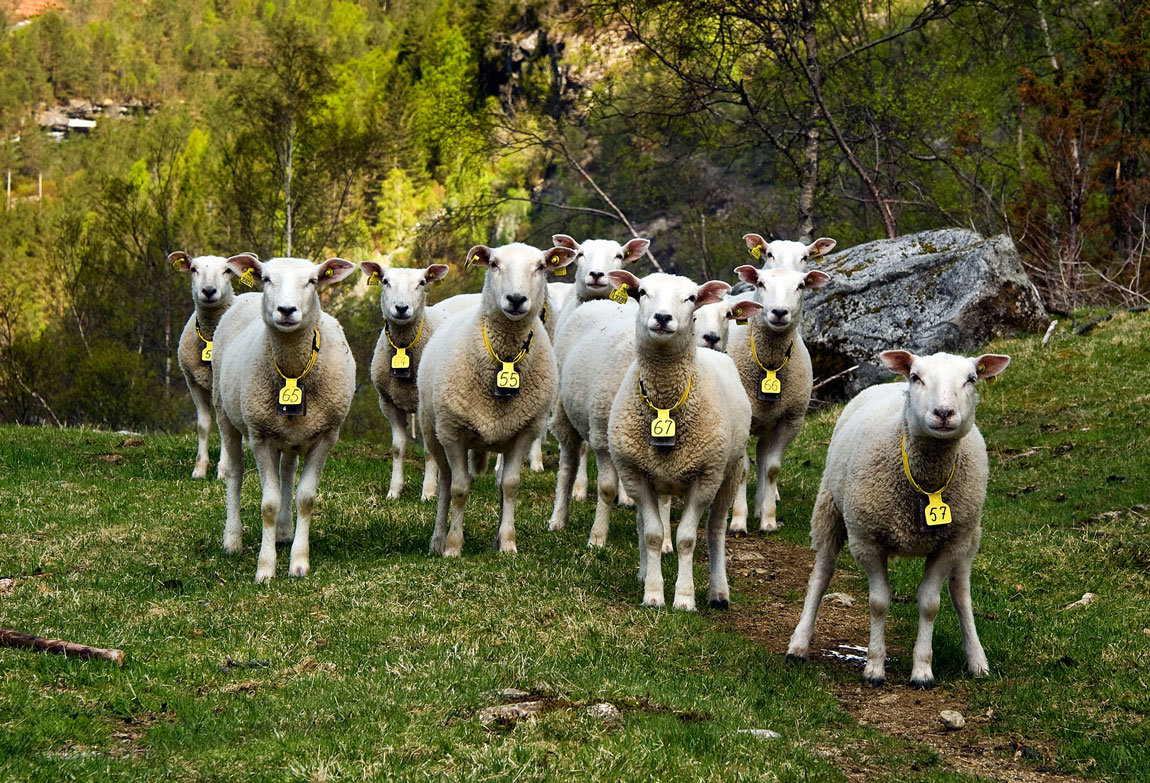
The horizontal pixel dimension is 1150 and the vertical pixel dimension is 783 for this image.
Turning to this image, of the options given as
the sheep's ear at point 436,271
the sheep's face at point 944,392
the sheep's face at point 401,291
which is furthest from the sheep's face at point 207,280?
the sheep's face at point 944,392

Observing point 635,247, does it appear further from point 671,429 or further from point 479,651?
point 479,651

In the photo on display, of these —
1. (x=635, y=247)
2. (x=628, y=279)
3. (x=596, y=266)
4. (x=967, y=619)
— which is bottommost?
(x=967, y=619)

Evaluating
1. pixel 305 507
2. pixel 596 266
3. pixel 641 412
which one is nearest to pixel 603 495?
pixel 641 412

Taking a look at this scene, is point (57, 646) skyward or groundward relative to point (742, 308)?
groundward

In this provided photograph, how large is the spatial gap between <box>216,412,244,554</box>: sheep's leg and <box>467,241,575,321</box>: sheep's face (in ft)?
8.28

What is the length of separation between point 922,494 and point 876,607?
753 mm

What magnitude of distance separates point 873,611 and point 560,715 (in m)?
2.37

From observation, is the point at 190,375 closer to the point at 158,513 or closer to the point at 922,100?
the point at 158,513

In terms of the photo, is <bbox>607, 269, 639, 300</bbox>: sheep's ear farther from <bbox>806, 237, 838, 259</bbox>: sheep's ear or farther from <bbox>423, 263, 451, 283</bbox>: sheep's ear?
<bbox>806, 237, 838, 259</bbox>: sheep's ear

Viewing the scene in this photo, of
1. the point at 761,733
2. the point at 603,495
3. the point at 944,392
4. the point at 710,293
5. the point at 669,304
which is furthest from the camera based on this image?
the point at 603,495

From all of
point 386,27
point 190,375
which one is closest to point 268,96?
point 190,375

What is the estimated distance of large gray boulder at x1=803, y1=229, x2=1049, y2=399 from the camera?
17.1 metres

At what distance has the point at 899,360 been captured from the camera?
267 inches

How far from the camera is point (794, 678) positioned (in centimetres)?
684
